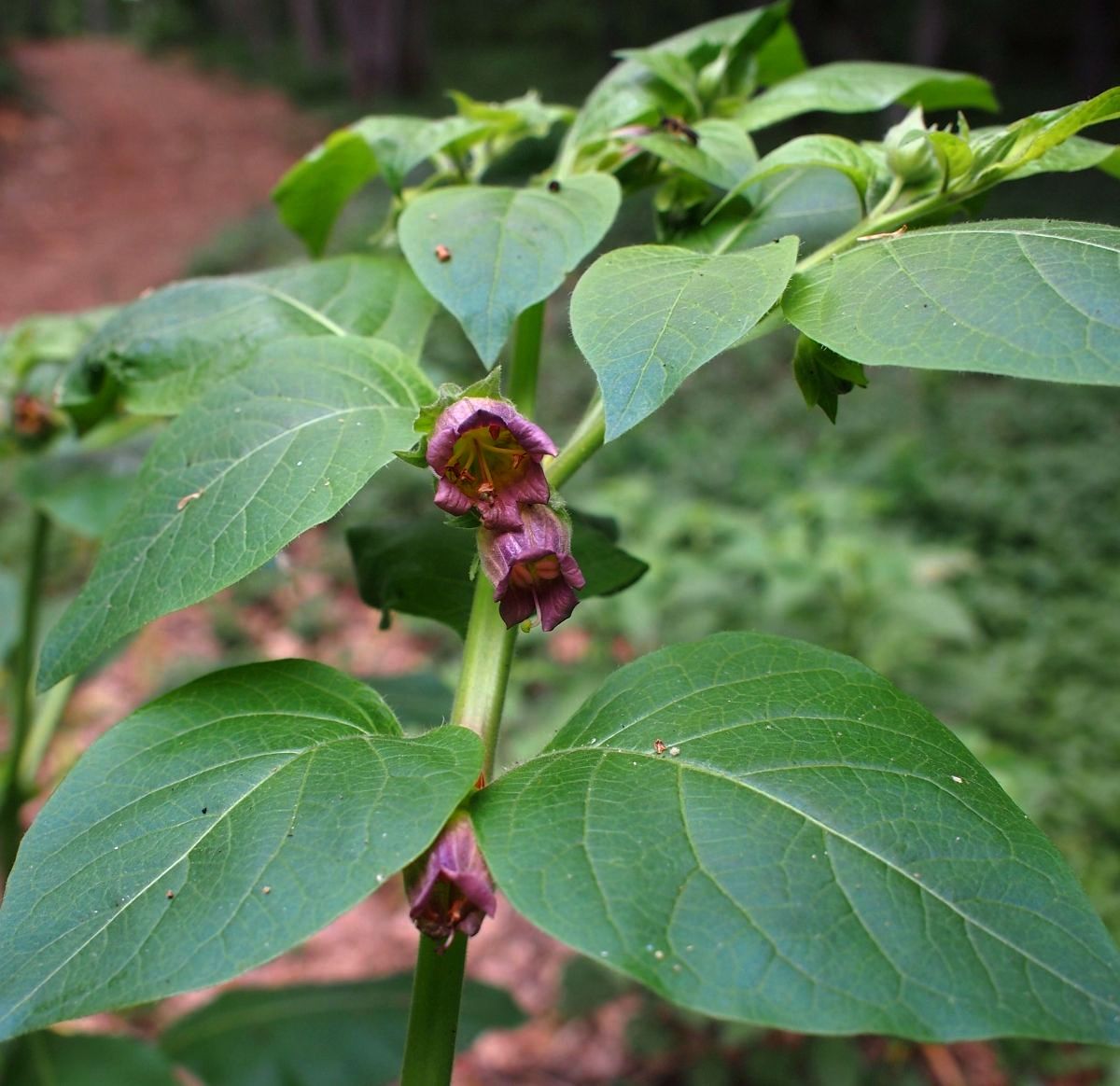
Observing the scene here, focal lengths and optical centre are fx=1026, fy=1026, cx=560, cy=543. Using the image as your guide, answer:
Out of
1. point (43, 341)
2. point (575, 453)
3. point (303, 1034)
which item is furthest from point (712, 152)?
point (303, 1034)

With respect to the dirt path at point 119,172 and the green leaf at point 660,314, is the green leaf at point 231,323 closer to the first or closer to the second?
the green leaf at point 660,314

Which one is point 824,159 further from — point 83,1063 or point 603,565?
point 83,1063

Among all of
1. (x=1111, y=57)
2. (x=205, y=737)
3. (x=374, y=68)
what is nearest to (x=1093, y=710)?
(x=205, y=737)

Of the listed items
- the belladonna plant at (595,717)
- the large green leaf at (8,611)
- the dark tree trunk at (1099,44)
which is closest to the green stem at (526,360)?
the belladonna plant at (595,717)

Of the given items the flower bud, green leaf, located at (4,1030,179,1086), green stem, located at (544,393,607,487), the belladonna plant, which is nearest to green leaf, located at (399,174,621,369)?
the belladonna plant

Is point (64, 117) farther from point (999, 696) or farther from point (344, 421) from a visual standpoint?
point (344, 421)

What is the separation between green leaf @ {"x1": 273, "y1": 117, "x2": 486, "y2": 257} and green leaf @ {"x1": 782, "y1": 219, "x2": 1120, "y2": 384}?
1.24 ft

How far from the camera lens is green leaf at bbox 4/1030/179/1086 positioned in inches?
54.4

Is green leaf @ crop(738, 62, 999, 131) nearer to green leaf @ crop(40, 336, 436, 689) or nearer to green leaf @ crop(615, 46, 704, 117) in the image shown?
green leaf @ crop(615, 46, 704, 117)

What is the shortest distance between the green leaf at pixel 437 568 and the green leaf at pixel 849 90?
0.41m

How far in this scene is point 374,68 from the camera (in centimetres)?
1614

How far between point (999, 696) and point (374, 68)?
15.7m

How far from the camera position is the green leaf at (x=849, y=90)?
2.99 feet

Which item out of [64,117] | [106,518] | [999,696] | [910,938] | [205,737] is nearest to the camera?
[910,938]
